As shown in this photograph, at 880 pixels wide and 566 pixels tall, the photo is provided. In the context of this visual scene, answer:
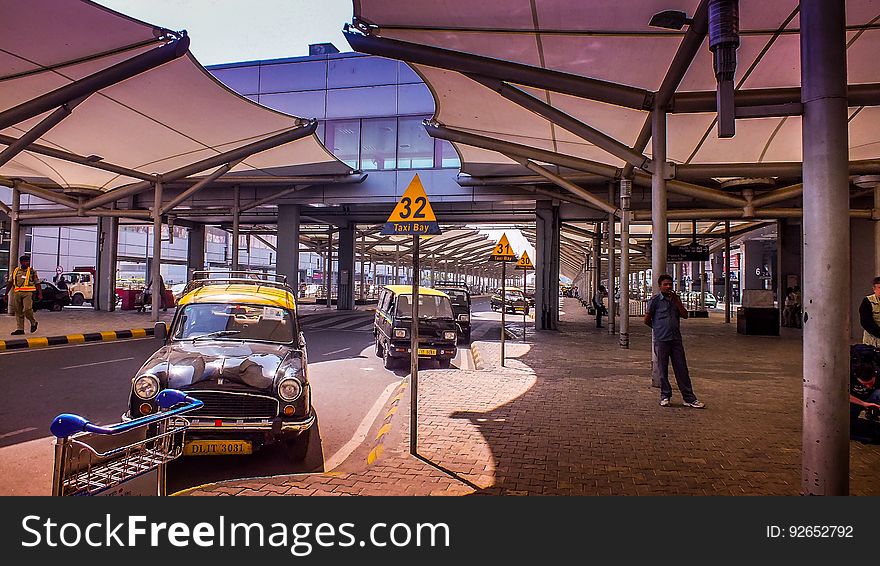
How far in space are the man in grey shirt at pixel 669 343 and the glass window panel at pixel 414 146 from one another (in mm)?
16847

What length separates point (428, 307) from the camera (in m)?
12.8

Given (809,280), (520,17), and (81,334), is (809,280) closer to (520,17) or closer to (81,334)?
(520,17)

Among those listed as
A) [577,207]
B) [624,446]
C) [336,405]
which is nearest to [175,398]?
[624,446]

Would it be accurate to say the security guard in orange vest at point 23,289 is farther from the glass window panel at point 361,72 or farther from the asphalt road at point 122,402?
the glass window panel at point 361,72

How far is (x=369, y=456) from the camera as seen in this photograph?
5512 mm

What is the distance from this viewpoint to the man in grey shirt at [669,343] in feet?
24.6

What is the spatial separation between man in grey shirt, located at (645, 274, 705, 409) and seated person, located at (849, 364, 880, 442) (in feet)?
6.22

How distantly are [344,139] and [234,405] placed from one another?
72.9 feet

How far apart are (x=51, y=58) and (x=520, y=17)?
863cm

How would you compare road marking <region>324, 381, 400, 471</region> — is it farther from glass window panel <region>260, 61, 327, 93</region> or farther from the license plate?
glass window panel <region>260, 61, 327, 93</region>

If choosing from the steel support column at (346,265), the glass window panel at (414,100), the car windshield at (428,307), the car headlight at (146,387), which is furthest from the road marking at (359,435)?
the steel support column at (346,265)

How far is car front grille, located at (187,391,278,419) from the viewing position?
4.96m

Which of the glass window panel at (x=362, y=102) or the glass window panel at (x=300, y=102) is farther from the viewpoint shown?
the glass window panel at (x=300, y=102)

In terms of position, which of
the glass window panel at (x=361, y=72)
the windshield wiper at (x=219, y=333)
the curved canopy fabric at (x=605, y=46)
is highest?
the glass window panel at (x=361, y=72)
